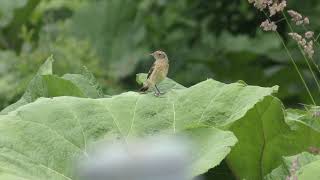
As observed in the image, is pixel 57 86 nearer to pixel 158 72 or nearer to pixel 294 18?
pixel 158 72

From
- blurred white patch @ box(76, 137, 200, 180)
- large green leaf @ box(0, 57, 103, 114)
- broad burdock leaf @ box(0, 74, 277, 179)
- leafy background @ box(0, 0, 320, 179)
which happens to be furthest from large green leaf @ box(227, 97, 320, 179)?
leafy background @ box(0, 0, 320, 179)

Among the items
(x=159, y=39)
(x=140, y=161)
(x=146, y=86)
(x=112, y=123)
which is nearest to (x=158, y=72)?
(x=146, y=86)

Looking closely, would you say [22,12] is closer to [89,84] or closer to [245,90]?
[89,84]

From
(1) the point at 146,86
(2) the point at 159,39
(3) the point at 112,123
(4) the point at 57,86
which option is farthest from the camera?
(2) the point at 159,39

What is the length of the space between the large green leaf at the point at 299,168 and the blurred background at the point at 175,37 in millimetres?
2960

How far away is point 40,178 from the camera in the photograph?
1.46m

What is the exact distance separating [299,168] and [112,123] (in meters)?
0.35

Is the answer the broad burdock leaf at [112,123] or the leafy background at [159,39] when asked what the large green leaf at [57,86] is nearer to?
the broad burdock leaf at [112,123]

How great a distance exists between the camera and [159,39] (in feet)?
17.4

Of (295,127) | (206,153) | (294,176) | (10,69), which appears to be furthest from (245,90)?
(10,69)

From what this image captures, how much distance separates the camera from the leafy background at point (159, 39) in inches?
178

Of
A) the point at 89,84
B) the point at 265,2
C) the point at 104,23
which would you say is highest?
the point at 265,2

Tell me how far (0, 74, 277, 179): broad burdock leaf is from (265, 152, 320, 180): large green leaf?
0.38 ft

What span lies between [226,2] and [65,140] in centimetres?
375
